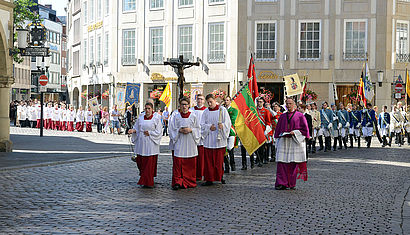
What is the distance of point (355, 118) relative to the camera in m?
28.6

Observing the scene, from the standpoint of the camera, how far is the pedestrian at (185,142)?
13102 mm

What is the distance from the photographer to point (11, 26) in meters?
21.1

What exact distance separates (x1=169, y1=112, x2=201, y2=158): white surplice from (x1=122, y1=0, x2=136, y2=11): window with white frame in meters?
34.2

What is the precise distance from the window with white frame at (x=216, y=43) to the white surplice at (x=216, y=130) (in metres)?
28.0

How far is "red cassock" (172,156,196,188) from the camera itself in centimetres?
Answer: 1282

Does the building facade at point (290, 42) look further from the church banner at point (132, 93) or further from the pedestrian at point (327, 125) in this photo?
the pedestrian at point (327, 125)

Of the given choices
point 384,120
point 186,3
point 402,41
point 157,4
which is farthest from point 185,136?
point 157,4

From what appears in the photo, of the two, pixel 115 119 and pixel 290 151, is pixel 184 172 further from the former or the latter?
pixel 115 119

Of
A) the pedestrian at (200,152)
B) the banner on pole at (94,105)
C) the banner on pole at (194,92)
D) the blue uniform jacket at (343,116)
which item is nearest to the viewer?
the pedestrian at (200,152)

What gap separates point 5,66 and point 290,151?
37.5 ft

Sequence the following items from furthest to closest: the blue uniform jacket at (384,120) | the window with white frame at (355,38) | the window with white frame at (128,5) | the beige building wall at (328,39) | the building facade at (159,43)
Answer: the window with white frame at (128,5), the building facade at (159,43), the window with white frame at (355,38), the beige building wall at (328,39), the blue uniform jacket at (384,120)

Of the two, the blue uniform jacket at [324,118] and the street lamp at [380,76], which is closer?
the blue uniform jacket at [324,118]

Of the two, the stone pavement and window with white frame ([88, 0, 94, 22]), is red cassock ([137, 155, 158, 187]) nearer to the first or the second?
the stone pavement

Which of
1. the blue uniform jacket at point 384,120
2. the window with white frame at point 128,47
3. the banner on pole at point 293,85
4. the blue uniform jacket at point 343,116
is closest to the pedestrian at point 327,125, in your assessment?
the blue uniform jacket at point 343,116
